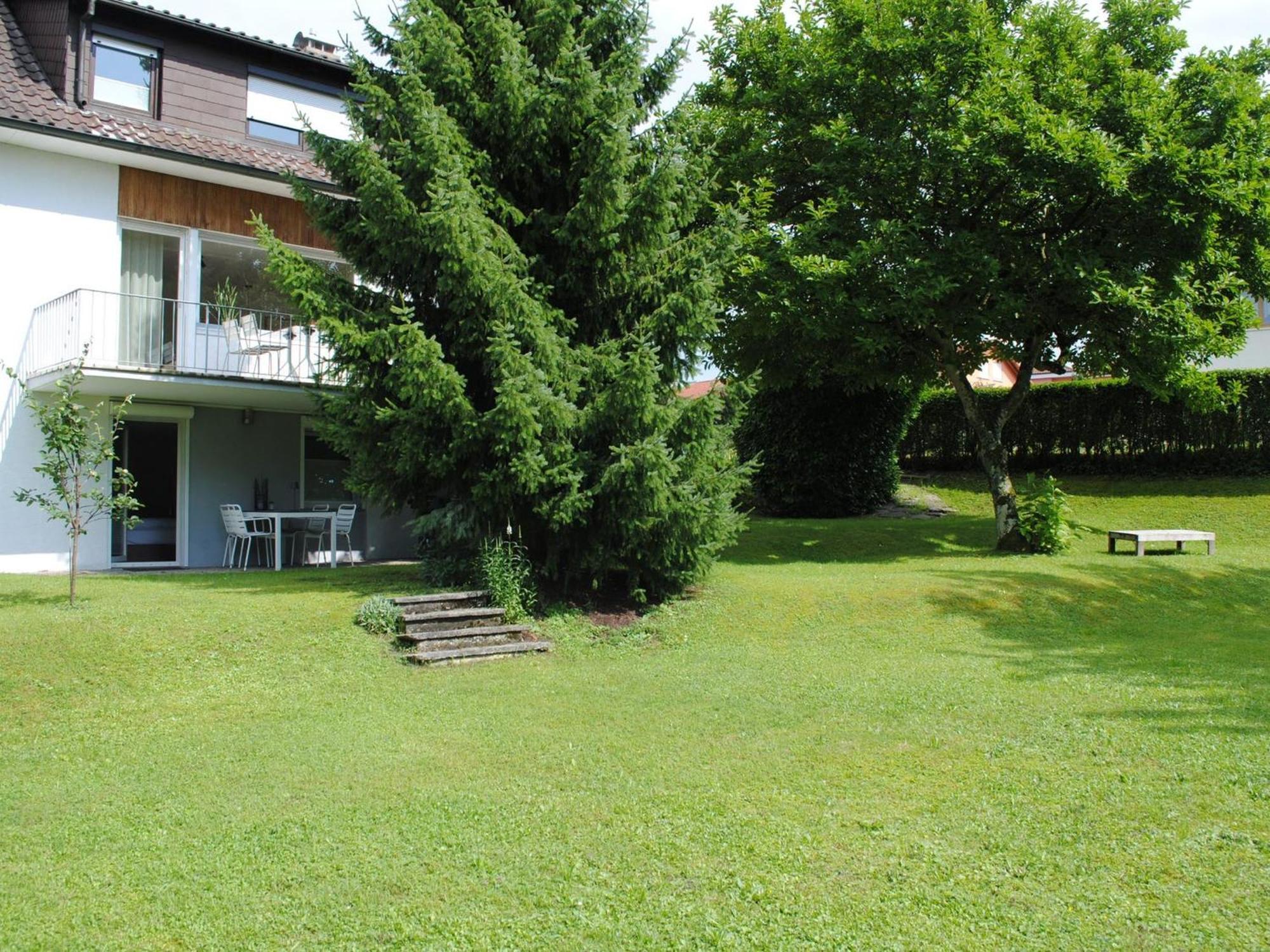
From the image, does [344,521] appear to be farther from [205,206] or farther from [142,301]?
[205,206]

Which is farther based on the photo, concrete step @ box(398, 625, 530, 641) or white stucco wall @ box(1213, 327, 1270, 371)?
white stucco wall @ box(1213, 327, 1270, 371)

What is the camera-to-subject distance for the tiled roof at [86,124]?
12984mm

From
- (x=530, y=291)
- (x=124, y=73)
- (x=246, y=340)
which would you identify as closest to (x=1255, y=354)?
(x=530, y=291)

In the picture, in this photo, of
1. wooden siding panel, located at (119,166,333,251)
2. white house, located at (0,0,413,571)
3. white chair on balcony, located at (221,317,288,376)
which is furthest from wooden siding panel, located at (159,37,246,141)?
white chair on balcony, located at (221,317,288,376)

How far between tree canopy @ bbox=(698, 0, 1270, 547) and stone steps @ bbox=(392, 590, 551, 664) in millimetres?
6252

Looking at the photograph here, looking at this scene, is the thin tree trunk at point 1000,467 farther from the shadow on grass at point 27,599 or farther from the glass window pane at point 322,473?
the shadow on grass at point 27,599

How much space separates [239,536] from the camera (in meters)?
14.6

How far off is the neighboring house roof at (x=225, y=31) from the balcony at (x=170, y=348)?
454 cm

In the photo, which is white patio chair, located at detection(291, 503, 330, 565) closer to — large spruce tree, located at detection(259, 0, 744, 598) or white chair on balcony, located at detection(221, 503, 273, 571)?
white chair on balcony, located at detection(221, 503, 273, 571)

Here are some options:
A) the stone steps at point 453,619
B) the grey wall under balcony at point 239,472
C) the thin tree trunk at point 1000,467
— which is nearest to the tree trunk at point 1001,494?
the thin tree trunk at point 1000,467

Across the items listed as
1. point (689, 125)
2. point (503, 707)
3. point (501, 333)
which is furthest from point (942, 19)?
point (503, 707)

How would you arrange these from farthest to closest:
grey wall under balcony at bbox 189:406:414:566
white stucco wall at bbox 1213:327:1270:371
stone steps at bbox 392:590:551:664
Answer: white stucco wall at bbox 1213:327:1270:371 → grey wall under balcony at bbox 189:406:414:566 → stone steps at bbox 392:590:551:664

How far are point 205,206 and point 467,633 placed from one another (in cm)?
929

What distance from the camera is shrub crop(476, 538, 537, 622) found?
400 inches
